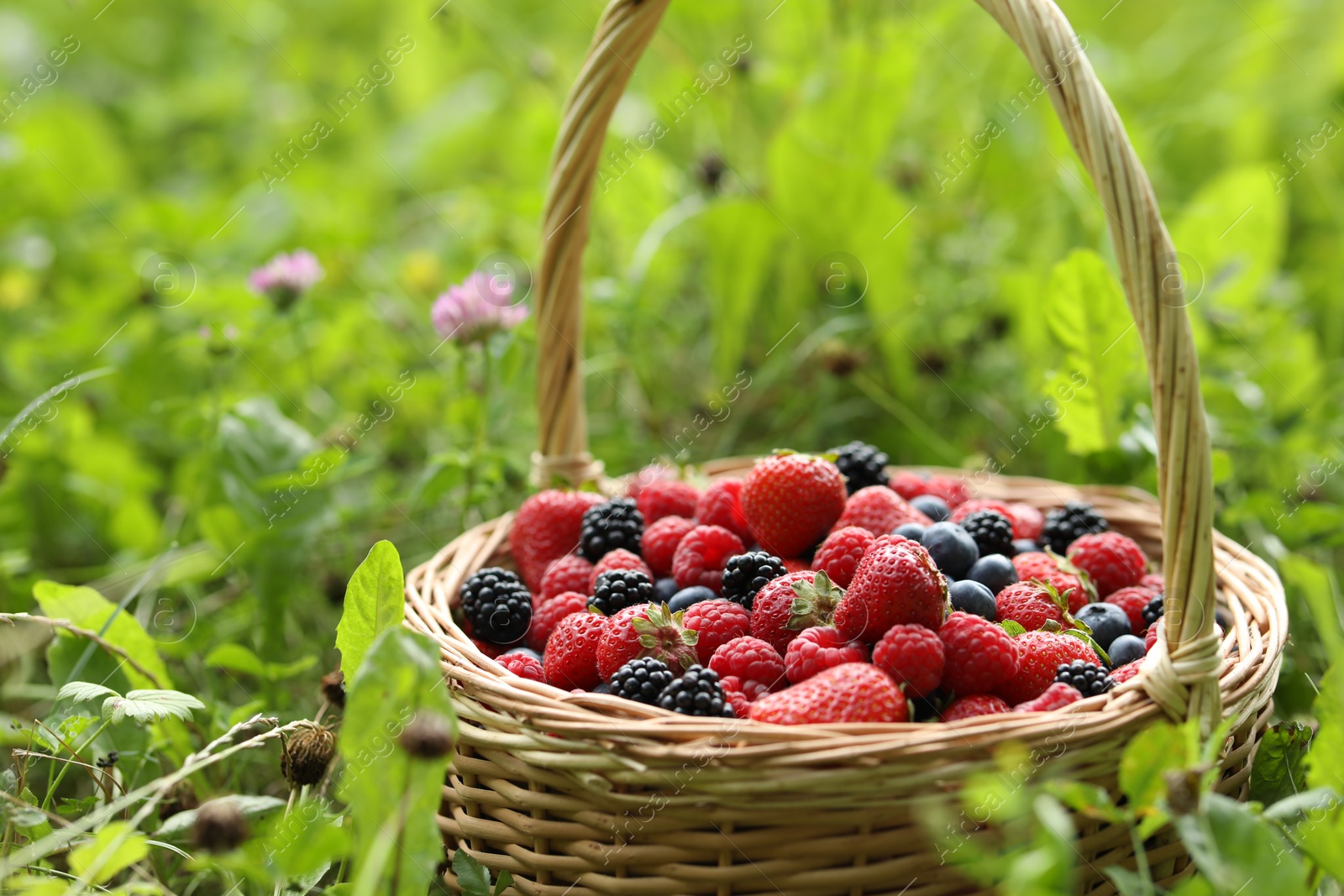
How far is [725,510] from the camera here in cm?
99

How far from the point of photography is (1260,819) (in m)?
0.60

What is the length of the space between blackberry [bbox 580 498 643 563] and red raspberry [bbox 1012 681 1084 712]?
39 cm

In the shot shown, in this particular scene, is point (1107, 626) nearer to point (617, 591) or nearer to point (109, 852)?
point (617, 591)

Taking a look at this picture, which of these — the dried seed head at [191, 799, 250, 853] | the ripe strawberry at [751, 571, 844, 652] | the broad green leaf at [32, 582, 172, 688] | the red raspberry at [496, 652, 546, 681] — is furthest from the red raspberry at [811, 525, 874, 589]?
the broad green leaf at [32, 582, 172, 688]

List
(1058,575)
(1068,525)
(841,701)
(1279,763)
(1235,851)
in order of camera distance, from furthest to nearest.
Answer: (1068,525) → (1058,575) → (1279,763) → (841,701) → (1235,851)

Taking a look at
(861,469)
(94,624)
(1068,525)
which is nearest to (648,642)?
(861,469)

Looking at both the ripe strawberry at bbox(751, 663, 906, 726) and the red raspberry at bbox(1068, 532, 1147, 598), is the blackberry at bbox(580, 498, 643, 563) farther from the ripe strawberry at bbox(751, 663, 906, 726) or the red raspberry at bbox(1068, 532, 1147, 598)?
the red raspberry at bbox(1068, 532, 1147, 598)

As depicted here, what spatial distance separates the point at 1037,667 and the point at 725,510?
33cm

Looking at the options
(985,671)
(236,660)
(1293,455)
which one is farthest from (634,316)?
(1293,455)

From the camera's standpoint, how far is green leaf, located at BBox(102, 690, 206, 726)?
772 mm

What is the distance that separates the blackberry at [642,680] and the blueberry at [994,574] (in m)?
0.29

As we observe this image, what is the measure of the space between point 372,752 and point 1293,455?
126 cm

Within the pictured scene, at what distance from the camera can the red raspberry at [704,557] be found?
36.0 inches

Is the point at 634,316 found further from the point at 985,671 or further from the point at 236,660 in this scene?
the point at 985,671
